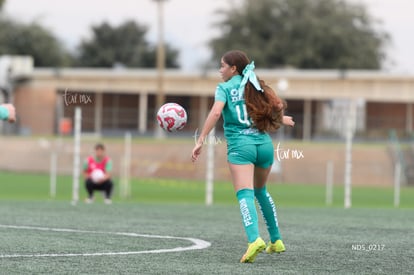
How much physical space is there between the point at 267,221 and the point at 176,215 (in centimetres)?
693

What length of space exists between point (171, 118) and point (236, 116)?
1266mm

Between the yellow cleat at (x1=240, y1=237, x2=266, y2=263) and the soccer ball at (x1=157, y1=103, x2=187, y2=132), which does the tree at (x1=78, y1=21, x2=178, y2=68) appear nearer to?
the soccer ball at (x1=157, y1=103, x2=187, y2=132)

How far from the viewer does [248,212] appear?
9.85m

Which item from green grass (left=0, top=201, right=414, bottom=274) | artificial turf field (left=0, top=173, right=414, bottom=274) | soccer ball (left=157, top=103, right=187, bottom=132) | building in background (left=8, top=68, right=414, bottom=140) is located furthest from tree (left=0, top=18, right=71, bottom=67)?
soccer ball (left=157, top=103, right=187, bottom=132)

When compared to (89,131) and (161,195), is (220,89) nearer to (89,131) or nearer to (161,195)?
(161,195)

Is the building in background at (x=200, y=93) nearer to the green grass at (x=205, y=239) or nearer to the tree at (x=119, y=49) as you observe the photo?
the tree at (x=119, y=49)

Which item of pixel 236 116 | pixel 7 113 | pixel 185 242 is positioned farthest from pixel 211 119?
pixel 185 242

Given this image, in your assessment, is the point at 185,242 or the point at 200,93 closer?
the point at 185,242

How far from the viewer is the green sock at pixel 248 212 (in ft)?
32.1

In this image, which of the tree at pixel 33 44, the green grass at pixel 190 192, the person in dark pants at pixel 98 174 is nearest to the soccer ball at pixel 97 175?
the person in dark pants at pixel 98 174

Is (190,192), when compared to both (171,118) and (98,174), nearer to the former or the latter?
(98,174)

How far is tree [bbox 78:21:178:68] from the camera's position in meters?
108

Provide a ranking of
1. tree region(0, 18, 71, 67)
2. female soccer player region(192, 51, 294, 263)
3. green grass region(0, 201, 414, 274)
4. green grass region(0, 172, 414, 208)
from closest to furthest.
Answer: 1. green grass region(0, 201, 414, 274)
2. female soccer player region(192, 51, 294, 263)
3. green grass region(0, 172, 414, 208)
4. tree region(0, 18, 71, 67)

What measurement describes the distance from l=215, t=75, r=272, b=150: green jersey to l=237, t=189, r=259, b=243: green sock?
46cm
